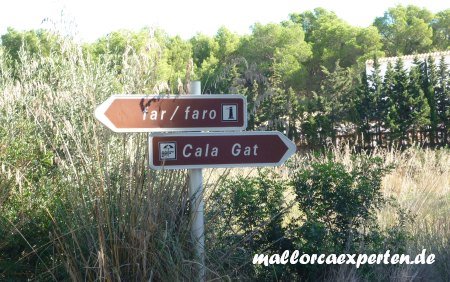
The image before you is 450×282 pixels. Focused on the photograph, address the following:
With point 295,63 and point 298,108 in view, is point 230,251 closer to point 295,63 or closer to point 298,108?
point 298,108

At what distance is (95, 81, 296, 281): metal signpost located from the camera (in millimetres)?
4496

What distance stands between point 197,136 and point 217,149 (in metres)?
0.16

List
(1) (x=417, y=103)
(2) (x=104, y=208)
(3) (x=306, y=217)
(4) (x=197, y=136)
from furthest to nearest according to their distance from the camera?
(1) (x=417, y=103), (3) (x=306, y=217), (4) (x=197, y=136), (2) (x=104, y=208)

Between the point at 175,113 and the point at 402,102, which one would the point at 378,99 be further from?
the point at 175,113

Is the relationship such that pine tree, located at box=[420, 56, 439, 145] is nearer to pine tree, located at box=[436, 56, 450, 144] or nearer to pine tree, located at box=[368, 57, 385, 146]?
pine tree, located at box=[436, 56, 450, 144]

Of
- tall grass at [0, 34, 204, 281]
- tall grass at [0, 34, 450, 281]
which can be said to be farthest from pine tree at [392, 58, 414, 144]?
tall grass at [0, 34, 204, 281]

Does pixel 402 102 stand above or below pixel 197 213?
below

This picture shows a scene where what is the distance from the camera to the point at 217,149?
461cm

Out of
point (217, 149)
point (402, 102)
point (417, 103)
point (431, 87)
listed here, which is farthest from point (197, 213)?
point (431, 87)

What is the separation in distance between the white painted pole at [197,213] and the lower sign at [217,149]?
0.49 feet

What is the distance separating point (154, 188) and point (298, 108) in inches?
736

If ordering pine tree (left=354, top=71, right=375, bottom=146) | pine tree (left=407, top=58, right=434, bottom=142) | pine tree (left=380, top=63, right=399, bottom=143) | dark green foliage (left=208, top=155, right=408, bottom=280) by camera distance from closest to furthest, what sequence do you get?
1. dark green foliage (left=208, top=155, right=408, bottom=280)
2. pine tree (left=380, top=63, right=399, bottom=143)
3. pine tree (left=407, top=58, right=434, bottom=142)
4. pine tree (left=354, top=71, right=375, bottom=146)

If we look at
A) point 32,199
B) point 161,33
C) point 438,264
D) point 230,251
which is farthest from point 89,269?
point 438,264

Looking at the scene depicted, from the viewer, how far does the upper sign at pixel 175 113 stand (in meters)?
4.45
